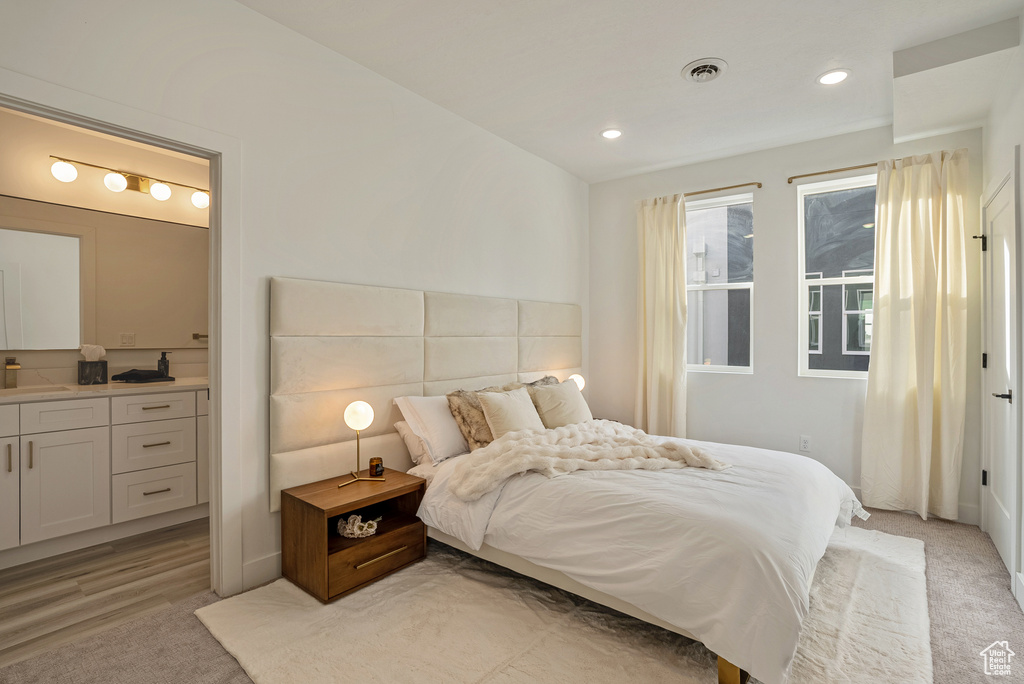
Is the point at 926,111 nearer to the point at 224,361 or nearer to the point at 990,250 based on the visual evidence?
the point at 990,250

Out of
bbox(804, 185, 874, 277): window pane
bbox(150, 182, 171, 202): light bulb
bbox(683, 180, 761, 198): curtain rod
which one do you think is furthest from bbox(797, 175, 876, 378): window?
bbox(150, 182, 171, 202): light bulb

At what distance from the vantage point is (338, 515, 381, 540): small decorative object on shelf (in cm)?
252

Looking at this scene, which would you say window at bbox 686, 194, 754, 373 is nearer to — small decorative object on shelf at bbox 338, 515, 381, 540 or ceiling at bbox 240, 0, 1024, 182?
ceiling at bbox 240, 0, 1024, 182

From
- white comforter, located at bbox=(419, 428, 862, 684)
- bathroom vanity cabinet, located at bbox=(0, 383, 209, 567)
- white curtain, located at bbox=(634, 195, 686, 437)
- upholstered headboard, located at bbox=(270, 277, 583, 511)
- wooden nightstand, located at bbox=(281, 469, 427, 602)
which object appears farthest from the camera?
white curtain, located at bbox=(634, 195, 686, 437)

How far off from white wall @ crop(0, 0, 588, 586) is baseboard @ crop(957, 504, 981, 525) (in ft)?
11.5

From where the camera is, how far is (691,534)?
1.92 metres

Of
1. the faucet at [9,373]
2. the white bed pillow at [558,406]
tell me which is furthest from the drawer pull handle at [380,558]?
the faucet at [9,373]

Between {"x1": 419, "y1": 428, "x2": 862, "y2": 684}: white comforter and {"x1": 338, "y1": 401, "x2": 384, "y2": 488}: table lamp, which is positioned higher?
{"x1": 338, "y1": 401, "x2": 384, "y2": 488}: table lamp

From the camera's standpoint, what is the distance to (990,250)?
3.03 metres

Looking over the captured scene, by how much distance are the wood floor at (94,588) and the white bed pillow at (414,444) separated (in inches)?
46.7

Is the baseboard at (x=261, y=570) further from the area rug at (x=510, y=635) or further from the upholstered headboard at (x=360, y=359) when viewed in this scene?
the upholstered headboard at (x=360, y=359)

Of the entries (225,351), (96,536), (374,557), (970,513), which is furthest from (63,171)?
(970,513)

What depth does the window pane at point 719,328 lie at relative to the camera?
14.2 feet

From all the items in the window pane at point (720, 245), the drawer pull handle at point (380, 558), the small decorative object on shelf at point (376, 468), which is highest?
the window pane at point (720, 245)
